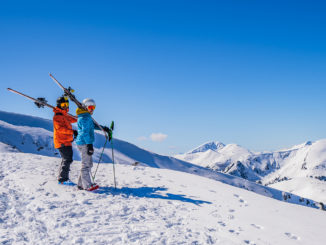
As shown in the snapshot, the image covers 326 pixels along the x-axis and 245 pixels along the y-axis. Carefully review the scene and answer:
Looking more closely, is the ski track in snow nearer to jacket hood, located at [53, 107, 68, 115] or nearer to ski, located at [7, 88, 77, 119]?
jacket hood, located at [53, 107, 68, 115]

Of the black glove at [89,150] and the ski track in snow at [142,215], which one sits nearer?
the ski track in snow at [142,215]

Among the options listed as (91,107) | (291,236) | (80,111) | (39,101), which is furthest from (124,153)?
(291,236)

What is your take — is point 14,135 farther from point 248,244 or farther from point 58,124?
point 248,244

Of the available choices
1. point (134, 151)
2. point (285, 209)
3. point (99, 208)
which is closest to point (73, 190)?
point (99, 208)

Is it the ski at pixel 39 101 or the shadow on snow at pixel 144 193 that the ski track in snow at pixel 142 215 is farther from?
the ski at pixel 39 101

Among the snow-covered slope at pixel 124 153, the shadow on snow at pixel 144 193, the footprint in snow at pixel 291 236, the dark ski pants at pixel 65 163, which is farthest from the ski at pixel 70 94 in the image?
the snow-covered slope at pixel 124 153

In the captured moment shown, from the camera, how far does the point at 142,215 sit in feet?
21.3

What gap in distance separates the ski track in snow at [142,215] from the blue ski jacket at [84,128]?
65.7 inches

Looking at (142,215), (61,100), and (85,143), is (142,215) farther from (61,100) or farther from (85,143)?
(61,100)

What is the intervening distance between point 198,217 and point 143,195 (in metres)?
2.37

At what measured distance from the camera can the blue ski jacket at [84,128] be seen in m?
8.51

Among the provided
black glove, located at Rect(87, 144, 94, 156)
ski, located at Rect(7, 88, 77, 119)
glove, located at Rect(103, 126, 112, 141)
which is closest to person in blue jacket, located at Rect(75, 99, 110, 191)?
black glove, located at Rect(87, 144, 94, 156)

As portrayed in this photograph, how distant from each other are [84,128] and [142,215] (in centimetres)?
372

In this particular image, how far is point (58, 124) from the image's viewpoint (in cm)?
916
